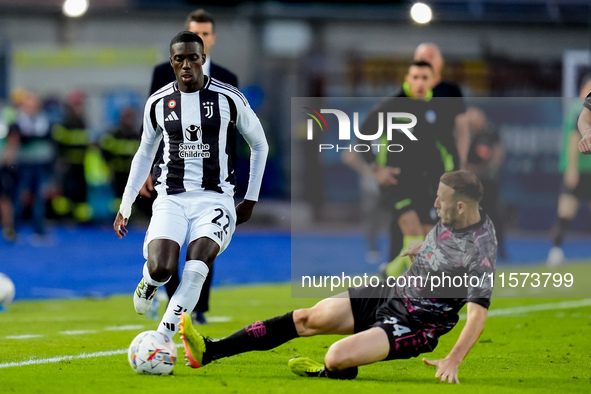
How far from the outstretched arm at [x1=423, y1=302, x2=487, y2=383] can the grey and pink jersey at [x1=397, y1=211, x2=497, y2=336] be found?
10 cm

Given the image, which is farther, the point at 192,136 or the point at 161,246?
the point at 192,136

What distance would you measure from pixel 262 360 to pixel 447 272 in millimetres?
1471

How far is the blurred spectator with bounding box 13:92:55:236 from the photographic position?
16781mm

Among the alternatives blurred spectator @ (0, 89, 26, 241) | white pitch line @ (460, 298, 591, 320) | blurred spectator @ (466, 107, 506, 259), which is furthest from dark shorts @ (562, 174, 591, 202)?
blurred spectator @ (0, 89, 26, 241)

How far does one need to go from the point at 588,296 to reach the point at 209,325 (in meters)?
4.41

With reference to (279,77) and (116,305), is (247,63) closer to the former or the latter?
(279,77)

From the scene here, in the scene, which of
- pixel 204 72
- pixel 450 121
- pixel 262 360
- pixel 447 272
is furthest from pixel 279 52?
pixel 447 272

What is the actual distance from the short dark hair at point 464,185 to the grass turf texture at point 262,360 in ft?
3.29

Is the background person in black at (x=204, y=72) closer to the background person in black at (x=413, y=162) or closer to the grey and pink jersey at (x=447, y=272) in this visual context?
the background person in black at (x=413, y=162)

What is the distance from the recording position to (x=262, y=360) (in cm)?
660

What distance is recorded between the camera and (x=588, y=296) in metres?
10.9

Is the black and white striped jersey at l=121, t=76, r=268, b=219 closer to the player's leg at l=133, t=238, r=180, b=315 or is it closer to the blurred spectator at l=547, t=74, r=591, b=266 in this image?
the player's leg at l=133, t=238, r=180, b=315

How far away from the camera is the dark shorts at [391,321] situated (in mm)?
5645

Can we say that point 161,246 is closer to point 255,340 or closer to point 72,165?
point 255,340
